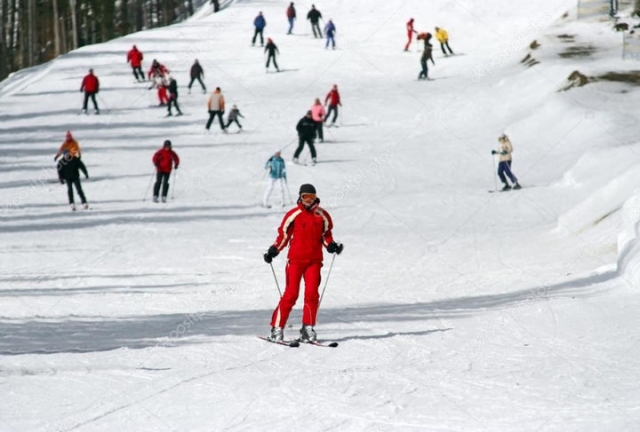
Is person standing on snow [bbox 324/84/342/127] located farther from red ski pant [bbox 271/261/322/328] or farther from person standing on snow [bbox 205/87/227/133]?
red ski pant [bbox 271/261/322/328]

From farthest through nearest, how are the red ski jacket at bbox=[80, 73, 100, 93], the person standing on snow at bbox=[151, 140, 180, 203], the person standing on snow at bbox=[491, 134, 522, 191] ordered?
the red ski jacket at bbox=[80, 73, 100, 93] < the person standing on snow at bbox=[491, 134, 522, 191] < the person standing on snow at bbox=[151, 140, 180, 203]

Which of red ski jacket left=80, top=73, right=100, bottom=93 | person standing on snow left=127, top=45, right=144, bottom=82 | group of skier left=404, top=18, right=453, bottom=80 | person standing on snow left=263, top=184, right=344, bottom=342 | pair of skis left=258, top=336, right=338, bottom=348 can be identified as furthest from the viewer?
person standing on snow left=127, top=45, right=144, bottom=82

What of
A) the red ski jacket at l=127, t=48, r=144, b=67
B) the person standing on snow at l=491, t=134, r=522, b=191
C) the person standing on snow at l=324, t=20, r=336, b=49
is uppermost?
the person standing on snow at l=324, t=20, r=336, b=49

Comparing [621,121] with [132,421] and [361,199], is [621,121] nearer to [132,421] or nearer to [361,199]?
[361,199]

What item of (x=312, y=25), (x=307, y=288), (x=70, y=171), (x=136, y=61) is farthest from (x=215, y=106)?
(x=307, y=288)

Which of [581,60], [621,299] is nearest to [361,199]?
[621,299]

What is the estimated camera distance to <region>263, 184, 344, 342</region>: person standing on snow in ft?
30.6

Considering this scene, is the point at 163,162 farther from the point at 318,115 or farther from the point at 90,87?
the point at 90,87

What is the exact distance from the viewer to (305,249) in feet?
30.6

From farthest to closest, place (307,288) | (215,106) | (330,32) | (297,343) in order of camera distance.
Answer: (330,32)
(215,106)
(307,288)
(297,343)

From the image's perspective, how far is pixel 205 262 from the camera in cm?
1591

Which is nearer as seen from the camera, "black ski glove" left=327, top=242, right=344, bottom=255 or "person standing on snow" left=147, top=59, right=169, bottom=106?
"black ski glove" left=327, top=242, right=344, bottom=255

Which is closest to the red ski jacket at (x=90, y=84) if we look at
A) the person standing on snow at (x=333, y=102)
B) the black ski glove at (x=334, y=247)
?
the person standing on snow at (x=333, y=102)

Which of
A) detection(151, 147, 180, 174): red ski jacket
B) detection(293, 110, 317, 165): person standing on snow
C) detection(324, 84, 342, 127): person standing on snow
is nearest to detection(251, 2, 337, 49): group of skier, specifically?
detection(324, 84, 342, 127): person standing on snow
